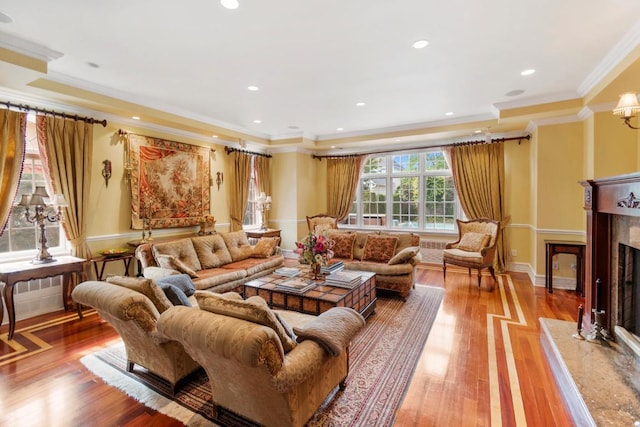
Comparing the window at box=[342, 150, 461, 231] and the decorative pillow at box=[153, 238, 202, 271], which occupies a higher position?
the window at box=[342, 150, 461, 231]

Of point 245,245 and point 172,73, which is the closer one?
point 172,73

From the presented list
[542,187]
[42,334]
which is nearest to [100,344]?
[42,334]

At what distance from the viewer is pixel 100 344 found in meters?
3.02

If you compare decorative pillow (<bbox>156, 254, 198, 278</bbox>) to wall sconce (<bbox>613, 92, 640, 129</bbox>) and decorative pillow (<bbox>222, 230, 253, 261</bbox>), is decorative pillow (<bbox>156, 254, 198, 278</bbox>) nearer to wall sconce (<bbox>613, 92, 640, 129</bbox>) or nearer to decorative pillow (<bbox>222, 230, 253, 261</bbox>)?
decorative pillow (<bbox>222, 230, 253, 261</bbox>)

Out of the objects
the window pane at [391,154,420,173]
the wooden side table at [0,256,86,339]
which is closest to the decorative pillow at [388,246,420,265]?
the window pane at [391,154,420,173]

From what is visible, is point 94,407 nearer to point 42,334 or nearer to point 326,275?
point 42,334

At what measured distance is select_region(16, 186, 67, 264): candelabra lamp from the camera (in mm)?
3330

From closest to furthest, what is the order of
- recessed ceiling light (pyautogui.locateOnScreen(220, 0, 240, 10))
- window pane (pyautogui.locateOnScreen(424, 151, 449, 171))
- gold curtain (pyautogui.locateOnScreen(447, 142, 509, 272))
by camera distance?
recessed ceiling light (pyautogui.locateOnScreen(220, 0, 240, 10)), gold curtain (pyautogui.locateOnScreen(447, 142, 509, 272)), window pane (pyautogui.locateOnScreen(424, 151, 449, 171))

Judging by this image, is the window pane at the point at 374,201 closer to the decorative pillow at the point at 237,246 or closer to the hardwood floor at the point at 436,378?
the decorative pillow at the point at 237,246

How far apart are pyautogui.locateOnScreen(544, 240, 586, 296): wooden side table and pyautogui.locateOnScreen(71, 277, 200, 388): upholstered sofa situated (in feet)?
16.5

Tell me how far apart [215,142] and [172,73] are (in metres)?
2.72


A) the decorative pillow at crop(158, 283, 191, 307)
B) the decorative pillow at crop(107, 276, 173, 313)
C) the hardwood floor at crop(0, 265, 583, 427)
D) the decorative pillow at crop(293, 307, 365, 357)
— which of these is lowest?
the hardwood floor at crop(0, 265, 583, 427)

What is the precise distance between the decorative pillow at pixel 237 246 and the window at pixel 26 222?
7.82ft

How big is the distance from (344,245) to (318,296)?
2050 millimetres
